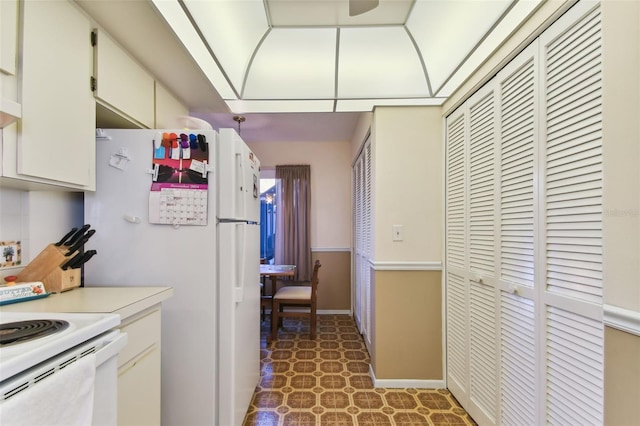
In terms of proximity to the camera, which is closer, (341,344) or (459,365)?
(459,365)

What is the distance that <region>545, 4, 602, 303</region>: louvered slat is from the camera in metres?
0.97

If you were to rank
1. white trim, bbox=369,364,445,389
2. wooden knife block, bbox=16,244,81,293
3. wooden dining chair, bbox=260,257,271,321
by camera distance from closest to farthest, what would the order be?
wooden knife block, bbox=16,244,81,293 < white trim, bbox=369,364,445,389 < wooden dining chair, bbox=260,257,271,321

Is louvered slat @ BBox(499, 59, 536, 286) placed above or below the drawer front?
above

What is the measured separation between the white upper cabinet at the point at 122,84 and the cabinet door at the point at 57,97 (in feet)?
0.18

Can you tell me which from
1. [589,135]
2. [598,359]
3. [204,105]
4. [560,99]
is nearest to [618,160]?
[589,135]

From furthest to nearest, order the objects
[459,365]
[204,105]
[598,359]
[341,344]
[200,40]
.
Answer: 1. [341,344]
2. [204,105]
3. [459,365]
4. [200,40]
5. [598,359]

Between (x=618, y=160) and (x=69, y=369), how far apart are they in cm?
170

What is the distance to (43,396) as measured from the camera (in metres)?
0.63

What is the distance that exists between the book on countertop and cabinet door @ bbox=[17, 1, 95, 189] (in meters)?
0.44

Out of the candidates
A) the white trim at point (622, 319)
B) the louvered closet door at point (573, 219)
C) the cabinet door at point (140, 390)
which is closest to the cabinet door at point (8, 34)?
the cabinet door at point (140, 390)

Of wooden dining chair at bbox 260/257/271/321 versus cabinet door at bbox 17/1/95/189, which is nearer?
cabinet door at bbox 17/1/95/189

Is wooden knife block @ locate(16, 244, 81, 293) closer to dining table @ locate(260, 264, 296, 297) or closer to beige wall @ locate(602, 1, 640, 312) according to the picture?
dining table @ locate(260, 264, 296, 297)

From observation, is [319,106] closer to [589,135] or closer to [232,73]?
[232,73]

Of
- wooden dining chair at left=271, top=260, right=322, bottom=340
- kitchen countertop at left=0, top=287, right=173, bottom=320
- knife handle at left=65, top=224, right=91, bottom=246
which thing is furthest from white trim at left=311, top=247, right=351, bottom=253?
knife handle at left=65, top=224, right=91, bottom=246
